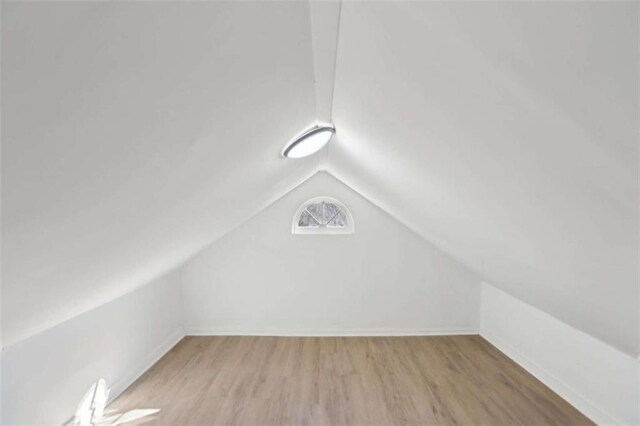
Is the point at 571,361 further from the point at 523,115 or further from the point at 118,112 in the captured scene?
the point at 118,112

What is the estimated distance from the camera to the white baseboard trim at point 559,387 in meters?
2.67

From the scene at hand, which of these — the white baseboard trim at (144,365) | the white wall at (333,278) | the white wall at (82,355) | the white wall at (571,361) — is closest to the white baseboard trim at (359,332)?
the white wall at (333,278)

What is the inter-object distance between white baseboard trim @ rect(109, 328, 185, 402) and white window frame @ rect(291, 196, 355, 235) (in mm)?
1914

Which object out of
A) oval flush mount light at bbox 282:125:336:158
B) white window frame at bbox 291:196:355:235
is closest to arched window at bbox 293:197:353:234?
white window frame at bbox 291:196:355:235

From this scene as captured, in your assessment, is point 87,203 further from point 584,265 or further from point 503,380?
point 503,380

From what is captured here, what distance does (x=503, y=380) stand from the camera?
11.1 ft

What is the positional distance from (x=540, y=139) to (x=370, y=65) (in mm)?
445

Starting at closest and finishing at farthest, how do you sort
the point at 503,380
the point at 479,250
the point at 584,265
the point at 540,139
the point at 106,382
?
the point at 540,139
the point at 584,265
the point at 479,250
the point at 106,382
the point at 503,380

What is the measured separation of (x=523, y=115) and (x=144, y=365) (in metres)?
4.05

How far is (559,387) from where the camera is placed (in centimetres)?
310

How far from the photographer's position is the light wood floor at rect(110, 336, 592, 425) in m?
2.84

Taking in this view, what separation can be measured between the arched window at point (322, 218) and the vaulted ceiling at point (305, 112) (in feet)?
9.72

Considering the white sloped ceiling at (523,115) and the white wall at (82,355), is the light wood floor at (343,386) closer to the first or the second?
the white wall at (82,355)

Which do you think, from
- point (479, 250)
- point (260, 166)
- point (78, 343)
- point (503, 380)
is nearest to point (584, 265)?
point (479, 250)
